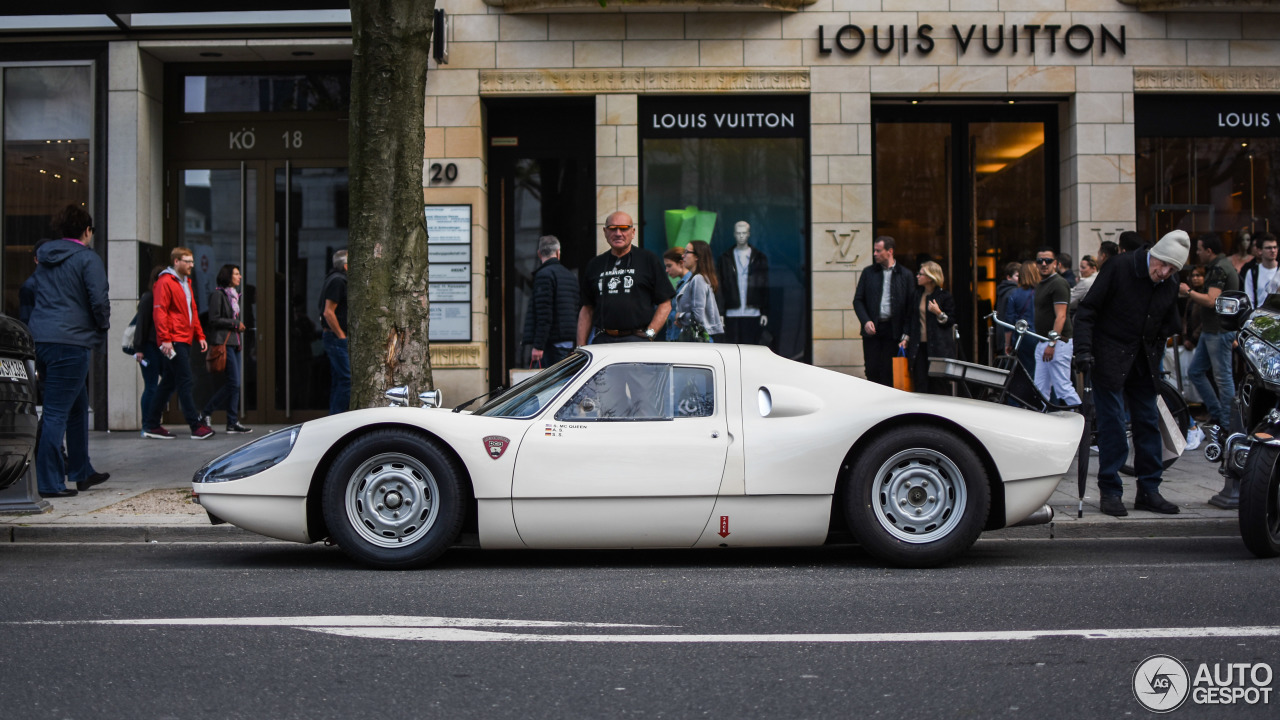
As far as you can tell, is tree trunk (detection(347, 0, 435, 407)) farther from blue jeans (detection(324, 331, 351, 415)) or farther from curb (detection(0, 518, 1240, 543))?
blue jeans (detection(324, 331, 351, 415))

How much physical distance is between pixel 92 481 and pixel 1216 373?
9.67 meters

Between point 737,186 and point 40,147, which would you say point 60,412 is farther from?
point 737,186

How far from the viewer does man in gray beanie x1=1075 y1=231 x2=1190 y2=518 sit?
757 cm

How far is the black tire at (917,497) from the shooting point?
19.2ft

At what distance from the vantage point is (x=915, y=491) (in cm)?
593

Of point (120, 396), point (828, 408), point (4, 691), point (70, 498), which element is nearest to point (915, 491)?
point (828, 408)

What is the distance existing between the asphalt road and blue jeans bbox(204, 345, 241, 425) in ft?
21.6

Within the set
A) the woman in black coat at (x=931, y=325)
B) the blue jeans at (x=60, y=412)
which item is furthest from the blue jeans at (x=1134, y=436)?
the blue jeans at (x=60, y=412)

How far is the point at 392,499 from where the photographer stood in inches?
232

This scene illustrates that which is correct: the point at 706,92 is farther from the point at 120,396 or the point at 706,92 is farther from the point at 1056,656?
the point at 1056,656

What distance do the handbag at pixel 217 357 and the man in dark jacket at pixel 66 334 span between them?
3.93m

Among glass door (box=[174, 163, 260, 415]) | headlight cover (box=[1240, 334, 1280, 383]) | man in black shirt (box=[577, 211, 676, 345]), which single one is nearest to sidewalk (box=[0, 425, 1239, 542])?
headlight cover (box=[1240, 334, 1280, 383])

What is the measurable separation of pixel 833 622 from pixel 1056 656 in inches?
34.7

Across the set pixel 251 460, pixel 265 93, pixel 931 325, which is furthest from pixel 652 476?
pixel 265 93
